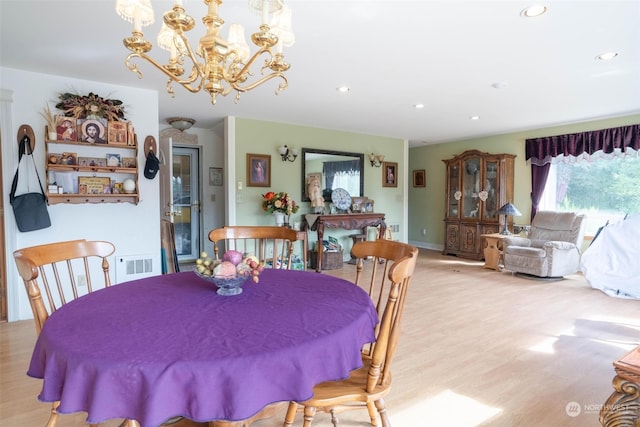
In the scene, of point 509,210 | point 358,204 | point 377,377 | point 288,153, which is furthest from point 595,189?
point 377,377

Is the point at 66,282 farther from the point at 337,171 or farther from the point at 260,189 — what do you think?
the point at 337,171

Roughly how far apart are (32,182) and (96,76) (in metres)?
1.15

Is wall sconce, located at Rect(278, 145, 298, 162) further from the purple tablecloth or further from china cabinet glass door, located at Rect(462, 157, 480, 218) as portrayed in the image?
the purple tablecloth

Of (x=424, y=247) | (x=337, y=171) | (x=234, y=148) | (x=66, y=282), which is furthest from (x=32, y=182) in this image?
(x=424, y=247)

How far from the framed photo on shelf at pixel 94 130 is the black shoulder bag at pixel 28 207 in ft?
1.43

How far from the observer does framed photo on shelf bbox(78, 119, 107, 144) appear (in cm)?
339

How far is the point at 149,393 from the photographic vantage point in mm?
866

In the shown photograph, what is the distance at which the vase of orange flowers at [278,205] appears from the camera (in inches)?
203

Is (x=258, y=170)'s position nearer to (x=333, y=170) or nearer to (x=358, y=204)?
(x=333, y=170)

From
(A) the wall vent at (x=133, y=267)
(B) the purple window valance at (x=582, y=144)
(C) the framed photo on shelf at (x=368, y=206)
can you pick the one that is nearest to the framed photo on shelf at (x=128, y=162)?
(A) the wall vent at (x=133, y=267)

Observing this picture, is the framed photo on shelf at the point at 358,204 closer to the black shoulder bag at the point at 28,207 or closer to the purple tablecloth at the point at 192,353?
the black shoulder bag at the point at 28,207

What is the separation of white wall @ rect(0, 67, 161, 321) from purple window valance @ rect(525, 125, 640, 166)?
5791 mm

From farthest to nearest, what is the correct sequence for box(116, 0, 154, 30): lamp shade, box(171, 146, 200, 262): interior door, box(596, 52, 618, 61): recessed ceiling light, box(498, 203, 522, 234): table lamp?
box(171, 146, 200, 262): interior door
box(498, 203, 522, 234): table lamp
box(596, 52, 618, 61): recessed ceiling light
box(116, 0, 154, 30): lamp shade

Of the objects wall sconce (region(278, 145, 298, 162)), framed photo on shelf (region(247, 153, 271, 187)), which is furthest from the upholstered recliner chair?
framed photo on shelf (region(247, 153, 271, 187))
